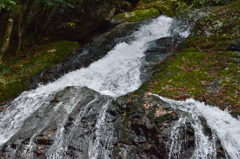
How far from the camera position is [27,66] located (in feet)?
40.3

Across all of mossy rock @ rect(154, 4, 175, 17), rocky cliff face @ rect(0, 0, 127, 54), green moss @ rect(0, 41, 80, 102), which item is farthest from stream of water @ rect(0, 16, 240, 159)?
mossy rock @ rect(154, 4, 175, 17)

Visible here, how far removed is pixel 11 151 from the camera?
5.86 metres

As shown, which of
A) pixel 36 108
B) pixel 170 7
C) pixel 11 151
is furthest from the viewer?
pixel 170 7

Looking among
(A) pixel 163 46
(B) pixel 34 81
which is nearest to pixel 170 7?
(A) pixel 163 46

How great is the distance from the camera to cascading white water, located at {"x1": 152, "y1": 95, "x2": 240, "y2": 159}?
4707 millimetres

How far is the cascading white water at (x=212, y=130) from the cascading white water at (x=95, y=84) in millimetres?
2556

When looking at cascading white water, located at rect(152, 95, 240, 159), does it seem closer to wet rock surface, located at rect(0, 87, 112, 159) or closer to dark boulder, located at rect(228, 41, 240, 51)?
wet rock surface, located at rect(0, 87, 112, 159)

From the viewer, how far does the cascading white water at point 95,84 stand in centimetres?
666

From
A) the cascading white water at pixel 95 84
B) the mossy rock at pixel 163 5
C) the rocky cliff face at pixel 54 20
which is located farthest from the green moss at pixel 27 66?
the mossy rock at pixel 163 5

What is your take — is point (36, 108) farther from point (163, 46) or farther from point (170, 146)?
point (163, 46)

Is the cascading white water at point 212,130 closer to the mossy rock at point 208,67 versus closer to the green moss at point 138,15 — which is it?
the mossy rock at point 208,67

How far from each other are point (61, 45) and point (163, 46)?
856cm

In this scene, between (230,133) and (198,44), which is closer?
(230,133)

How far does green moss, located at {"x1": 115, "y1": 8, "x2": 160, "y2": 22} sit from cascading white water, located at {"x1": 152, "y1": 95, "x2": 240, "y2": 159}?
15879 mm
